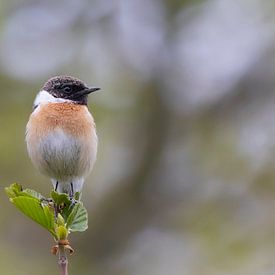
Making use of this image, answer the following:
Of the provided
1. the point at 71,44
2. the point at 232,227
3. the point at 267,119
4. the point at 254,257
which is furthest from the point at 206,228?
the point at 71,44

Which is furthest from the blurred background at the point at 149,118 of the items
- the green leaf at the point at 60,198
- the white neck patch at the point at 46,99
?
the green leaf at the point at 60,198

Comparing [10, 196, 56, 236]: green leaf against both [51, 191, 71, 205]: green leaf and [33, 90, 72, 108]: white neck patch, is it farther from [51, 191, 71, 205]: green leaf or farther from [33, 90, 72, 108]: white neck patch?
[33, 90, 72, 108]: white neck patch

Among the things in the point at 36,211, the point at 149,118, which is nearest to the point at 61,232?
the point at 36,211

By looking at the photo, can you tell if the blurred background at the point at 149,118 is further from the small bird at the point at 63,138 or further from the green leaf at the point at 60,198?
the green leaf at the point at 60,198

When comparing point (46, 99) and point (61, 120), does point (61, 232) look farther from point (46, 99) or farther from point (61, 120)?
point (46, 99)

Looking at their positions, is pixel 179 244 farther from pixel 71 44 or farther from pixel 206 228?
pixel 71 44

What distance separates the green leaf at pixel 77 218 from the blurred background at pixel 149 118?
5975 mm

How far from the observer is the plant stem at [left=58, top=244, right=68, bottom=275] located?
2.15 m

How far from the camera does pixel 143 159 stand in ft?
29.8

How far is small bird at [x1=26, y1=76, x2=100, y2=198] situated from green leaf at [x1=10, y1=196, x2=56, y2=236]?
2.01 m

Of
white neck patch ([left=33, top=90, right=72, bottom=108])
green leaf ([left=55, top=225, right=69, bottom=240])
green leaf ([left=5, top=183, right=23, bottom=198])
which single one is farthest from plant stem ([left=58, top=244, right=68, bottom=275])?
white neck patch ([left=33, top=90, right=72, bottom=108])

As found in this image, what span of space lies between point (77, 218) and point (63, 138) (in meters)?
1.99

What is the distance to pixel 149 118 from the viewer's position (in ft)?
29.9

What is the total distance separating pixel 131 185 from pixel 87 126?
4.48 m
